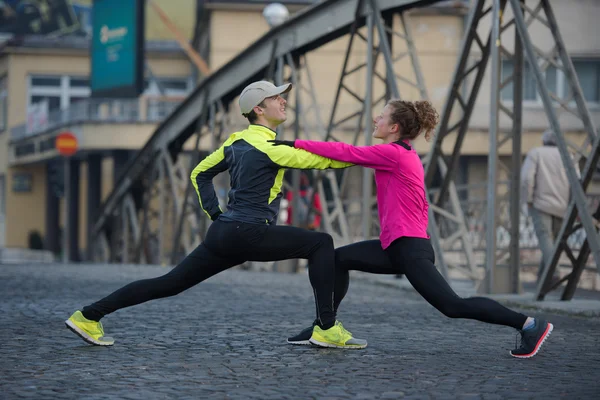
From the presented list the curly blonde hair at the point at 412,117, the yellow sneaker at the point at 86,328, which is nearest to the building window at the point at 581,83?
the curly blonde hair at the point at 412,117

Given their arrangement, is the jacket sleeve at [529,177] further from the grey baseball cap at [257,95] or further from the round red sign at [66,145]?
the round red sign at [66,145]

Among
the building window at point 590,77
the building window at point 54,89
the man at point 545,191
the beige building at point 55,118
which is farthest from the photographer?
the building window at point 54,89

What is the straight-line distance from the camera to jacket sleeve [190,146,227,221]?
7805 millimetres

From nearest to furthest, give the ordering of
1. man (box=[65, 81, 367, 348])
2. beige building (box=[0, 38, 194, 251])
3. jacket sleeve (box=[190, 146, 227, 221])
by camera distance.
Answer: man (box=[65, 81, 367, 348]) < jacket sleeve (box=[190, 146, 227, 221]) < beige building (box=[0, 38, 194, 251])

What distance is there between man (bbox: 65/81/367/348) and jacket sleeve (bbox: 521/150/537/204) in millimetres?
6522

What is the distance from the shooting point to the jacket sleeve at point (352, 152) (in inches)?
291

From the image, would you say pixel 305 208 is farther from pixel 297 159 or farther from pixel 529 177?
pixel 297 159

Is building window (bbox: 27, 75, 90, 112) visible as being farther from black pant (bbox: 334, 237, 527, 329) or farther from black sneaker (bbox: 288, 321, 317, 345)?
black pant (bbox: 334, 237, 527, 329)

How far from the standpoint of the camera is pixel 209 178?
793cm

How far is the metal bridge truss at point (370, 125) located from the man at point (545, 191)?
66cm

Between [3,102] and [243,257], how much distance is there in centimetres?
4969

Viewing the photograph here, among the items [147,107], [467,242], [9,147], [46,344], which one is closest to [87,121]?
[147,107]

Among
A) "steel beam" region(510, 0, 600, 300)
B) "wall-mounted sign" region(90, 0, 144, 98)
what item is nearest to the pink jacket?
"steel beam" region(510, 0, 600, 300)

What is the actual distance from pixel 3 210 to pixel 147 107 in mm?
14135
